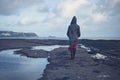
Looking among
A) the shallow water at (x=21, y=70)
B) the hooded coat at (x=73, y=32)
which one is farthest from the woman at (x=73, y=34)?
the shallow water at (x=21, y=70)

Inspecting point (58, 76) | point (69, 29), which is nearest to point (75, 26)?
point (69, 29)

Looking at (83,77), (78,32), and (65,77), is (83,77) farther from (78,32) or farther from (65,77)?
(78,32)

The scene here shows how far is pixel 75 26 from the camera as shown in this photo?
1403 centimetres

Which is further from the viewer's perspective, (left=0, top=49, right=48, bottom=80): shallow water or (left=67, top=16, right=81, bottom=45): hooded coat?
(left=67, top=16, right=81, bottom=45): hooded coat

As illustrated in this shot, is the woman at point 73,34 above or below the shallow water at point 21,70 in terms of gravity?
above

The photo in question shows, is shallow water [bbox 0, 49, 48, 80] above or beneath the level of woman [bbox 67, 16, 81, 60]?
beneath

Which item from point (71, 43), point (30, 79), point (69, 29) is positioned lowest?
point (30, 79)

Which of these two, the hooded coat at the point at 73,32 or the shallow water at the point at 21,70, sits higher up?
the hooded coat at the point at 73,32

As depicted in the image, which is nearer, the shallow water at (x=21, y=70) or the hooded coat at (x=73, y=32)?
the shallow water at (x=21, y=70)

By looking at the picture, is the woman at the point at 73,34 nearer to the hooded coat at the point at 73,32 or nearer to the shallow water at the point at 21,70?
the hooded coat at the point at 73,32

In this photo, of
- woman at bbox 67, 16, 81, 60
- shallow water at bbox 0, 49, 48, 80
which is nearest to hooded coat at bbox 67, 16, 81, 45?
woman at bbox 67, 16, 81, 60

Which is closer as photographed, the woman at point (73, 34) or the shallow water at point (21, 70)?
the shallow water at point (21, 70)

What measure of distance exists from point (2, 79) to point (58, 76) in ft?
9.22

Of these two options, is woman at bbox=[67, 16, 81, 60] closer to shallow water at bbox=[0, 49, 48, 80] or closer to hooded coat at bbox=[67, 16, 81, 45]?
hooded coat at bbox=[67, 16, 81, 45]
